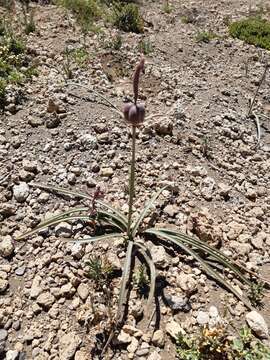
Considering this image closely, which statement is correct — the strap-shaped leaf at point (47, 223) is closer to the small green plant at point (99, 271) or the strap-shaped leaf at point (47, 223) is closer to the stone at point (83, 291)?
the small green plant at point (99, 271)

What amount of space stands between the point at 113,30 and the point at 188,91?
2161 millimetres

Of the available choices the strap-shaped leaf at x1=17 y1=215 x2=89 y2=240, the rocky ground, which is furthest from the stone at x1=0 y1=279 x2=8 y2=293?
the strap-shaped leaf at x1=17 y1=215 x2=89 y2=240

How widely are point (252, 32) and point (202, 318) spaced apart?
6384 millimetres

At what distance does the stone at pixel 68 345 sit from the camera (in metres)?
2.74

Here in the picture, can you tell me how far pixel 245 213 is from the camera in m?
4.05

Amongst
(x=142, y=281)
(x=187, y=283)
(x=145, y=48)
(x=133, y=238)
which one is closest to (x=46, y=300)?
(x=142, y=281)

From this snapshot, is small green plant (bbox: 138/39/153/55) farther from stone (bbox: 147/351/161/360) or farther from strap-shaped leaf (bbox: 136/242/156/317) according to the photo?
stone (bbox: 147/351/161/360)

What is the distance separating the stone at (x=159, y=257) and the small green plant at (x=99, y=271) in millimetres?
382

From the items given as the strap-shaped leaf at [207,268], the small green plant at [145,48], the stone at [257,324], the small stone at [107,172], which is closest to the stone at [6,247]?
the small stone at [107,172]

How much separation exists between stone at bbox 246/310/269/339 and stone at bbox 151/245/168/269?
0.75 meters

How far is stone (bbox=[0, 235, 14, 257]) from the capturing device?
3342mm

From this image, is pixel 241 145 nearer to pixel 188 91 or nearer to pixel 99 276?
pixel 188 91

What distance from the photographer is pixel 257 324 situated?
116 inches

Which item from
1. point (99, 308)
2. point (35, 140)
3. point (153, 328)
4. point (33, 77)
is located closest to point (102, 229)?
point (99, 308)
